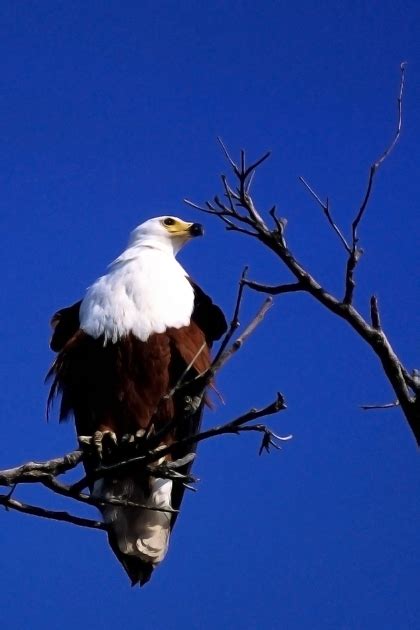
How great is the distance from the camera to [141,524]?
18.3ft

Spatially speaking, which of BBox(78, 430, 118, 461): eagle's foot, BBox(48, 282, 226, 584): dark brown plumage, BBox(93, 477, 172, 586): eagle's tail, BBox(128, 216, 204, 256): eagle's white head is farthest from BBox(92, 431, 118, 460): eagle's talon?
BBox(128, 216, 204, 256): eagle's white head

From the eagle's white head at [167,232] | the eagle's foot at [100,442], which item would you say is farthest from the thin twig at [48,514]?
the eagle's white head at [167,232]

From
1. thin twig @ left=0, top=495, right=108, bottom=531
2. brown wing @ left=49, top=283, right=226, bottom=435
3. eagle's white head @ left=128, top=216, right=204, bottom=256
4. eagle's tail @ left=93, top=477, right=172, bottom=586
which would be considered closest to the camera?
thin twig @ left=0, top=495, right=108, bottom=531

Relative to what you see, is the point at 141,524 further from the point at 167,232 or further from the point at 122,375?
the point at 167,232

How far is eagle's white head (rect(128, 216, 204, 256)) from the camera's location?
21.7ft

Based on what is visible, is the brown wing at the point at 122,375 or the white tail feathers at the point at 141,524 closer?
the brown wing at the point at 122,375

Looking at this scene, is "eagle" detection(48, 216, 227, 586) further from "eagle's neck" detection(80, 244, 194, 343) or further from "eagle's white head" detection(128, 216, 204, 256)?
"eagle's white head" detection(128, 216, 204, 256)

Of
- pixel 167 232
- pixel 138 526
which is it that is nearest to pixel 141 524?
pixel 138 526

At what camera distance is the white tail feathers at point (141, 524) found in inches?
217

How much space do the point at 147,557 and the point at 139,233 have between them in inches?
86.2

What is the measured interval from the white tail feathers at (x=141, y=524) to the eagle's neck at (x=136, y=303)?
0.81m

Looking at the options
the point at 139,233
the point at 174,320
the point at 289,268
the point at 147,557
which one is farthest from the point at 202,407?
the point at 289,268

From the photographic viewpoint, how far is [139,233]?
6750mm

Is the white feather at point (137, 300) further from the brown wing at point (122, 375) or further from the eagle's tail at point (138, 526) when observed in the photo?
the eagle's tail at point (138, 526)
